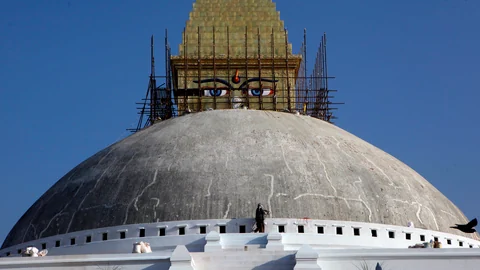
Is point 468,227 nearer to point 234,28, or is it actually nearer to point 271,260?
point 271,260

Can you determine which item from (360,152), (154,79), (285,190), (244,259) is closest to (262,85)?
(154,79)

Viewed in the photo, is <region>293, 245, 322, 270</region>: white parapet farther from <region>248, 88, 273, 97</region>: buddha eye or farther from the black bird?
<region>248, 88, 273, 97</region>: buddha eye

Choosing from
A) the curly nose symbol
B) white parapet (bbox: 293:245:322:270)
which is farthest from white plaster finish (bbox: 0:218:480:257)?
the curly nose symbol

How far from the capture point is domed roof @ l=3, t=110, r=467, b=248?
36.7m

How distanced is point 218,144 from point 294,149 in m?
2.55

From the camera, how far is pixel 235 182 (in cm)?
3712

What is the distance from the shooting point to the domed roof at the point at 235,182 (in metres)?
36.7

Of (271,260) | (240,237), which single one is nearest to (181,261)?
(271,260)

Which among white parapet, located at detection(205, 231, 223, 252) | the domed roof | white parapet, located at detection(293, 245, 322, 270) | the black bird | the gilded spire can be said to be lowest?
white parapet, located at detection(293, 245, 322, 270)

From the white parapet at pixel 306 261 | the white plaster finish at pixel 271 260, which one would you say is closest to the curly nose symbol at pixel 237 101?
the white plaster finish at pixel 271 260

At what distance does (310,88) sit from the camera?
50844 millimetres

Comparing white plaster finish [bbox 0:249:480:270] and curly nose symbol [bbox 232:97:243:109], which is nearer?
white plaster finish [bbox 0:249:480:270]

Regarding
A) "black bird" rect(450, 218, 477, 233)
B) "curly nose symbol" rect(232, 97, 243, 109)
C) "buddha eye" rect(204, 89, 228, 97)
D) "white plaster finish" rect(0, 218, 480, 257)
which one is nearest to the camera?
"white plaster finish" rect(0, 218, 480, 257)

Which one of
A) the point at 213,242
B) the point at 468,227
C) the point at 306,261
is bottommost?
the point at 306,261
